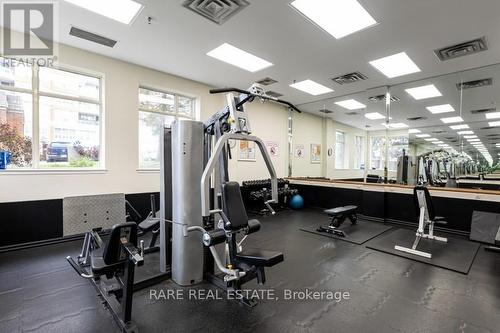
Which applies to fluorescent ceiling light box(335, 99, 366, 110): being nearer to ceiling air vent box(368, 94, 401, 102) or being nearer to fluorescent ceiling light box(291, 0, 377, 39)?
ceiling air vent box(368, 94, 401, 102)

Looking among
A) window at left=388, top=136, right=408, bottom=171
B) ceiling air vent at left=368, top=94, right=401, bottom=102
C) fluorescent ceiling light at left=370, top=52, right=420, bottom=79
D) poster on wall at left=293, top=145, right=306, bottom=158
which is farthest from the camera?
poster on wall at left=293, top=145, right=306, bottom=158

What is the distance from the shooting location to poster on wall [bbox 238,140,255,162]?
6.82m

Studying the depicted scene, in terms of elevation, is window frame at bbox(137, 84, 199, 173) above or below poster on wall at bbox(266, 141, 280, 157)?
above

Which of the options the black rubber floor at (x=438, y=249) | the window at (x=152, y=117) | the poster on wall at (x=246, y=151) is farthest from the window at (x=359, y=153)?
Answer: the window at (x=152, y=117)

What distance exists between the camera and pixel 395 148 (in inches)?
257

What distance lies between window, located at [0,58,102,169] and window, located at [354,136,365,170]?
6996 millimetres

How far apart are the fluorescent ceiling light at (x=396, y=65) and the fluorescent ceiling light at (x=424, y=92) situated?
981 mm

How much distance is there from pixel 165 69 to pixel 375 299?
5257 millimetres

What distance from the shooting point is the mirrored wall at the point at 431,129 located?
545cm

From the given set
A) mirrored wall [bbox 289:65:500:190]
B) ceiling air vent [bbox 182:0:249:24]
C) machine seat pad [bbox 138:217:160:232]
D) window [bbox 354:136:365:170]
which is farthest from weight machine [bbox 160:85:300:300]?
window [bbox 354:136:365:170]

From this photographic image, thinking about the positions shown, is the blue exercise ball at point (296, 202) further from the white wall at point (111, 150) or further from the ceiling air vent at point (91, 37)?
the ceiling air vent at point (91, 37)

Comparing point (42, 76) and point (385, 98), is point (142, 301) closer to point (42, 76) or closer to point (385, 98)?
point (42, 76)

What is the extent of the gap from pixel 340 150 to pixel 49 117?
809cm

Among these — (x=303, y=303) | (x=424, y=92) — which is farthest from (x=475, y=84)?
(x=303, y=303)
